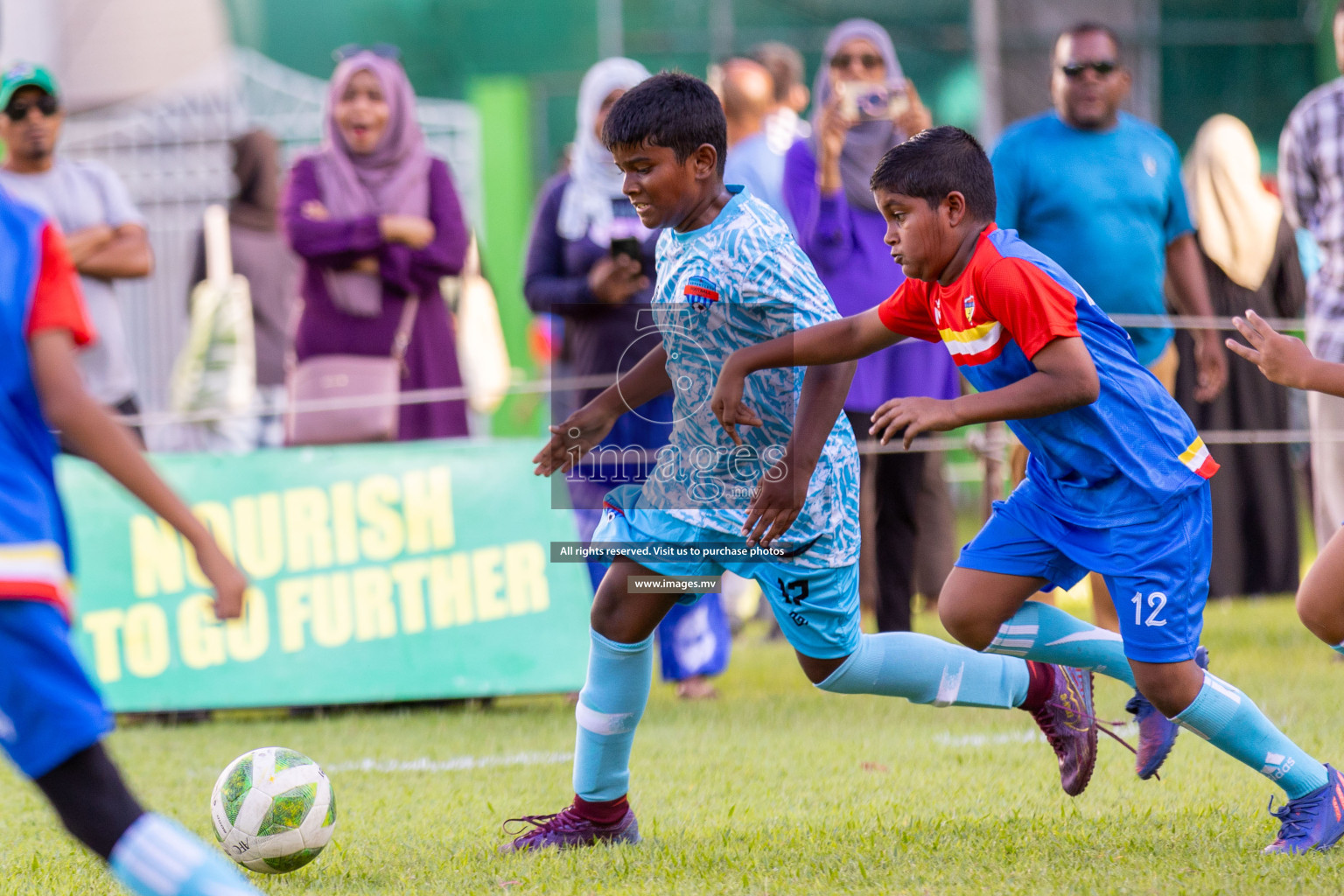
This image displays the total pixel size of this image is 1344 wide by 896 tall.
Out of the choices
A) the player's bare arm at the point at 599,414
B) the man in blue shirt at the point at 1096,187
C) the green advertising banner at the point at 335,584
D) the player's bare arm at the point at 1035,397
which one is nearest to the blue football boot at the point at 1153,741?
the player's bare arm at the point at 1035,397

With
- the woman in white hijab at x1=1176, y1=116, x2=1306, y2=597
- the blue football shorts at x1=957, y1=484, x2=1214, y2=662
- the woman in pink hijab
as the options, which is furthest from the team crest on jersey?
the woman in white hijab at x1=1176, y1=116, x2=1306, y2=597

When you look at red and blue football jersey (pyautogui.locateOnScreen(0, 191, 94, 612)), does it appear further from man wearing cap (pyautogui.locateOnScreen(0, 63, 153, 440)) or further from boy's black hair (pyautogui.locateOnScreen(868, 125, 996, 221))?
man wearing cap (pyautogui.locateOnScreen(0, 63, 153, 440))

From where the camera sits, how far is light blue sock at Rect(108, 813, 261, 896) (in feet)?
8.20

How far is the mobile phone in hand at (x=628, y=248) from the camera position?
636cm

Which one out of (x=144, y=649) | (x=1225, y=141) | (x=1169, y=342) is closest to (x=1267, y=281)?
(x=1225, y=141)

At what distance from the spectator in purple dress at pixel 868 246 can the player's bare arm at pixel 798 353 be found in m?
2.80

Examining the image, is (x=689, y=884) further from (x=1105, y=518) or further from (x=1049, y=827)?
(x=1105, y=518)

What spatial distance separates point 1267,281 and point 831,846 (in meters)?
5.77

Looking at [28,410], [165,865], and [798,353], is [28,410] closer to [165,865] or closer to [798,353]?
[165,865]

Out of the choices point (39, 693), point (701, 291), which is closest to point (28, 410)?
point (39, 693)

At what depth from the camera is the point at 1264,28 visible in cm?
1739

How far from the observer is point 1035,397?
3457mm

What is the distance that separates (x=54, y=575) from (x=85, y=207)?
489cm

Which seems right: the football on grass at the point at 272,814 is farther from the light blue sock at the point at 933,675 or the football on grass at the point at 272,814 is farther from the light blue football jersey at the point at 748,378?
the light blue sock at the point at 933,675
